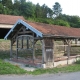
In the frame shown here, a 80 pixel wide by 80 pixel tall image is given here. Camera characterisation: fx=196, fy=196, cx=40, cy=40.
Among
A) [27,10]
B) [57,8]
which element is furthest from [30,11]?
[57,8]

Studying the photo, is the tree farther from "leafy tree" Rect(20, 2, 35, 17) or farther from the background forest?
"leafy tree" Rect(20, 2, 35, 17)

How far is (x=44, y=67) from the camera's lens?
1480 cm

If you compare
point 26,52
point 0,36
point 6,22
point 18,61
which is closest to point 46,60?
point 18,61

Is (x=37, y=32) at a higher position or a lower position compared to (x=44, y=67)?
higher

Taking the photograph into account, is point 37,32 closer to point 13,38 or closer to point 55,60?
point 55,60

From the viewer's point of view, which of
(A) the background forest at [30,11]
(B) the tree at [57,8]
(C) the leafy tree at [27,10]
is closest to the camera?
(A) the background forest at [30,11]

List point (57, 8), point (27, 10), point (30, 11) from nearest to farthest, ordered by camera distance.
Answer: point (30, 11)
point (27, 10)
point (57, 8)

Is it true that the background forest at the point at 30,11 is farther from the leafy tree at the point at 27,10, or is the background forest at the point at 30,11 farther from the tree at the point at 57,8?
the tree at the point at 57,8

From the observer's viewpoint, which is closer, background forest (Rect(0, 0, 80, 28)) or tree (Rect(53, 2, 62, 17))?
background forest (Rect(0, 0, 80, 28))

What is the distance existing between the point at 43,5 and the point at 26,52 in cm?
6975

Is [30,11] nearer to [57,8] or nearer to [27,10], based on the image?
[27,10]

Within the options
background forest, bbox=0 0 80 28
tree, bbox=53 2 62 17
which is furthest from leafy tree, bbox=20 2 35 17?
tree, bbox=53 2 62 17

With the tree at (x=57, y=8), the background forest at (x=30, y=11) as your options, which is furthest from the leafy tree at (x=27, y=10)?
the tree at (x=57, y=8)

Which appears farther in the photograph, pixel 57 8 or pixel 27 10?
pixel 57 8
